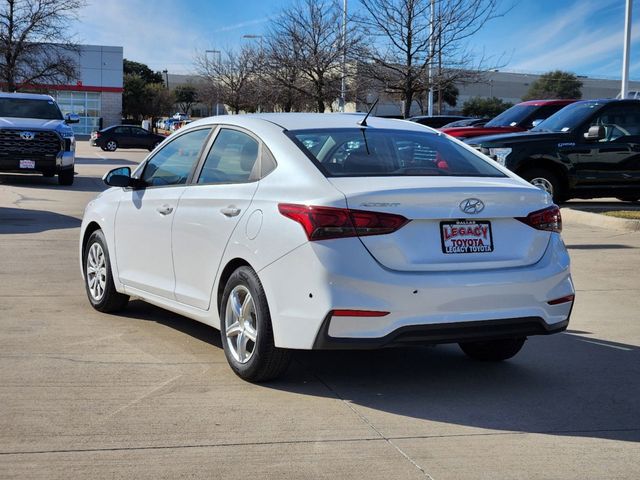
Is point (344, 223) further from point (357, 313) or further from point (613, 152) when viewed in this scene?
point (613, 152)

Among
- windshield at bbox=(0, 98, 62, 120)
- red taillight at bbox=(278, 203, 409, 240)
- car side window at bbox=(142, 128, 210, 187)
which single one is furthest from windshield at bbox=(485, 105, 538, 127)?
red taillight at bbox=(278, 203, 409, 240)

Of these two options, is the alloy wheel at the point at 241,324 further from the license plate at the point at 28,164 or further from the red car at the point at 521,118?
the license plate at the point at 28,164

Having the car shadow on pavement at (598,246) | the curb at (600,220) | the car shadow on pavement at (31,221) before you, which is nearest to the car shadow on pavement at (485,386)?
the car shadow on pavement at (598,246)

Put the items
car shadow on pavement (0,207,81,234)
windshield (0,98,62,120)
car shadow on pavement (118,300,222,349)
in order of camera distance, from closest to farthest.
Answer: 1. car shadow on pavement (118,300,222,349)
2. car shadow on pavement (0,207,81,234)
3. windshield (0,98,62,120)

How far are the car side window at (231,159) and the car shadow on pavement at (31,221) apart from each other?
7.35 m

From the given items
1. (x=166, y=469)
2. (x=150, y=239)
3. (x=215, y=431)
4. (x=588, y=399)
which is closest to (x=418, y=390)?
(x=588, y=399)

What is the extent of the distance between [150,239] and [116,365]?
1.13m

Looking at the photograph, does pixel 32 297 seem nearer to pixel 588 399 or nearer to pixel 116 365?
pixel 116 365

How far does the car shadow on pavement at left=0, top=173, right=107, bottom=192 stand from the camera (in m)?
21.4

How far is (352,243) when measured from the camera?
5.06 meters

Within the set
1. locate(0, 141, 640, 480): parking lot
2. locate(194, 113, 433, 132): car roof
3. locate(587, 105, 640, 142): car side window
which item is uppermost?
locate(587, 105, 640, 142): car side window

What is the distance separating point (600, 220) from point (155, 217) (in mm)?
9536

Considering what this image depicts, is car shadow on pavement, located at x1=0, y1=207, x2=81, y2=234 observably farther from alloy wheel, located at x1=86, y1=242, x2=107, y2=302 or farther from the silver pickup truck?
alloy wheel, located at x1=86, y1=242, x2=107, y2=302

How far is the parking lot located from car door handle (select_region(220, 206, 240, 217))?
1.02 metres
